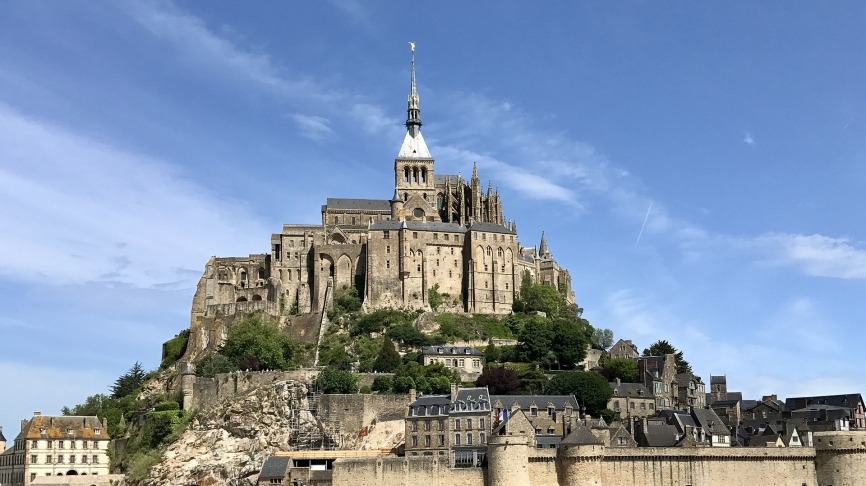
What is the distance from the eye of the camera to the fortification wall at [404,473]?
2388 inches

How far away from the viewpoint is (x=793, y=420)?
7231 cm

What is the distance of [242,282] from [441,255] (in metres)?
18.8

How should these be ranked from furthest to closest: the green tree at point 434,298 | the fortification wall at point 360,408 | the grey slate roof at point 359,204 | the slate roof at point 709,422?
the grey slate roof at point 359,204
the green tree at point 434,298
the fortification wall at point 360,408
the slate roof at point 709,422

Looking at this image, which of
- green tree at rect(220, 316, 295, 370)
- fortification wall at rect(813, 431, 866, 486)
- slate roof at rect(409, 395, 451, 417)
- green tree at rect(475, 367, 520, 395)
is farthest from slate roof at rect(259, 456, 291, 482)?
fortification wall at rect(813, 431, 866, 486)

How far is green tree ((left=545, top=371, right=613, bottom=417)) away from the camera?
72.4 meters

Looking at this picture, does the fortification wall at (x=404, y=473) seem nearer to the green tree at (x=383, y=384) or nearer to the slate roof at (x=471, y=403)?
the slate roof at (x=471, y=403)

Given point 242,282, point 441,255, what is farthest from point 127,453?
point 441,255

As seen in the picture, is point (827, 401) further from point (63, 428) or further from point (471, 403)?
point (63, 428)

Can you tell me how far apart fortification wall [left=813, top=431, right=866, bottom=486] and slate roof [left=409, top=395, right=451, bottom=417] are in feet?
70.6

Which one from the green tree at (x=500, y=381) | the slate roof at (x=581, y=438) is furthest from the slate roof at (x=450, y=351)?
the slate roof at (x=581, y=438)

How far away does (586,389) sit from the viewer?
7262cm

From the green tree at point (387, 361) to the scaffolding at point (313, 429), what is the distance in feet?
26.5

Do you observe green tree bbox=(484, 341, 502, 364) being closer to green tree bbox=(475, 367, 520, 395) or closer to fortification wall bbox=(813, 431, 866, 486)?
green tree bbox=(475, 367, 520, 395)

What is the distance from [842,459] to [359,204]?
2146 inches
